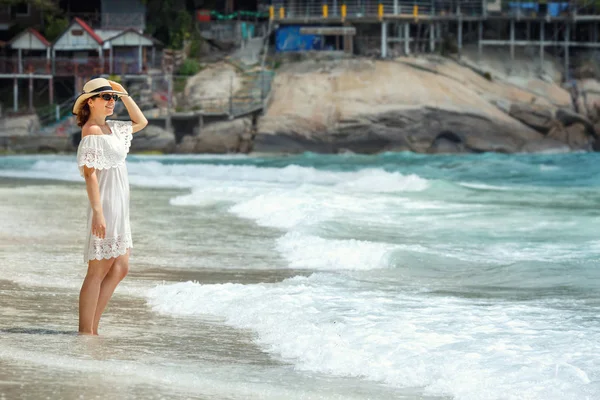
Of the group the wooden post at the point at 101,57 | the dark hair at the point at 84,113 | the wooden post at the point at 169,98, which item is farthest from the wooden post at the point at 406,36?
the dark hair at the point at 84,113

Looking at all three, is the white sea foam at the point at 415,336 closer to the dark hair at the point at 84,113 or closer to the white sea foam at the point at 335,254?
the white sea foam at the point at 335,254

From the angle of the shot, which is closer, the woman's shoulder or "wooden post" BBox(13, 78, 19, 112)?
the woman's shoulder

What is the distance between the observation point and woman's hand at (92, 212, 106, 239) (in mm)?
8328

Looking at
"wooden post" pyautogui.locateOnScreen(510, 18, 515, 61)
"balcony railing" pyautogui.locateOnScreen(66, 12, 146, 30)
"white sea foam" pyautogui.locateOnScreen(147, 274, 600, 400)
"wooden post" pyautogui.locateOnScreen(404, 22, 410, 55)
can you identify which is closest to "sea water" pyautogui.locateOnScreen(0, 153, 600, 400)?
"white sea foam" pyautogui.locateOnScreen(147, 274, 600, 400)

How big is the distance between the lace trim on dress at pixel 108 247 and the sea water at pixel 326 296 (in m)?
0.65

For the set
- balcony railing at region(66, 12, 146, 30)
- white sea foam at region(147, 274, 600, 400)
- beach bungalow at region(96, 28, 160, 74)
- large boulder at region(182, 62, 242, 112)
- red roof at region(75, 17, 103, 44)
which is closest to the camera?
white sea foam at region(147, 274, 600, 400)

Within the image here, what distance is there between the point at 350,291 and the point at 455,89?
40429mm

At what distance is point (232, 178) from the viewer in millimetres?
36875

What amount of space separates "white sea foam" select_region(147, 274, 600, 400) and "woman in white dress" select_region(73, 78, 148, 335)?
1322 millimetres

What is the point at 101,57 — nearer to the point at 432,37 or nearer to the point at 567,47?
the point at 432,37

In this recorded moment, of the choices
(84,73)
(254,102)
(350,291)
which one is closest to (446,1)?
(254,102)

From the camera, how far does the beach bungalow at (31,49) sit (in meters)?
51.9

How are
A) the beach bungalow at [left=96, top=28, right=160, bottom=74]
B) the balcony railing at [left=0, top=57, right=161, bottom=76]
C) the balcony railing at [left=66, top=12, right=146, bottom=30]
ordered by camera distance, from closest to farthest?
the balcony railing at [left=0, top=57, right=161, bottom=76] < the beach bungalow at [left=96, top=28, right=160, bottom=74] < the balcony railing at [left=66, top=12, right=146, bottom=30]

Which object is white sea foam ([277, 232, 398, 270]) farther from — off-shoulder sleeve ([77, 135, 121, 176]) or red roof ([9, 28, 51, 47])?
red roof ([9, 28, 51, 47])
